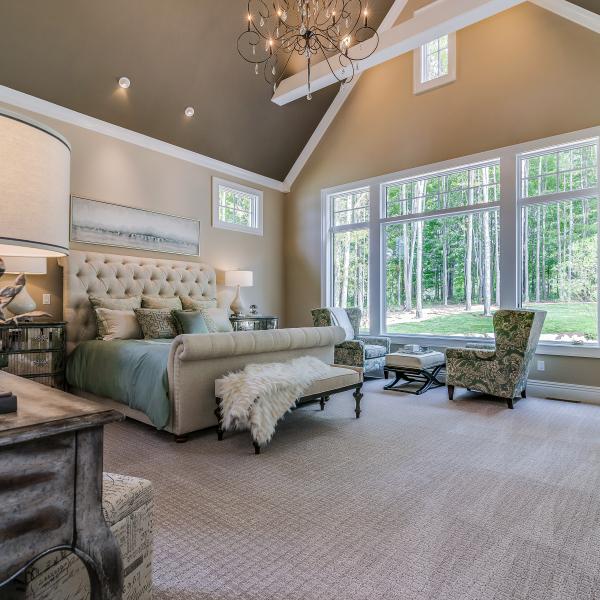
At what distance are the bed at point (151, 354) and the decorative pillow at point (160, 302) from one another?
0.35 metres

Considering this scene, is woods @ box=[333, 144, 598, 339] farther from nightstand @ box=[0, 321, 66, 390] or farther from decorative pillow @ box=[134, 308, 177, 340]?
nightstand @ box=[0, 321, 66, 390]

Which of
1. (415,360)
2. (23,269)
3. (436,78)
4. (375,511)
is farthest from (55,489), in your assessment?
(436,78)

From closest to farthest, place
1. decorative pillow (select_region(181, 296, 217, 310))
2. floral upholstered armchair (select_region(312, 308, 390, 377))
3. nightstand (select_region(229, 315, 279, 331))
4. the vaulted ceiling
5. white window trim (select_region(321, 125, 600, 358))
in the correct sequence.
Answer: the vaulted ceiling < white window trim (select_region(321, 125, 600, 358)) < decorative pillow (select_region(181, 296, 217, 310)) < floral upholstered armchair (select_region(312, 308, 390, 377)) < nightstand (select_region(229, 315, 279, 331))

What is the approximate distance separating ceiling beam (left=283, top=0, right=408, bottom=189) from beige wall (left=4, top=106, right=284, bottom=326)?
52 centimetres

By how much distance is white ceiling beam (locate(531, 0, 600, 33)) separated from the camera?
4406 mm

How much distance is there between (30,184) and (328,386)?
2789mm

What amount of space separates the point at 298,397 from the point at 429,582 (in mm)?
1640

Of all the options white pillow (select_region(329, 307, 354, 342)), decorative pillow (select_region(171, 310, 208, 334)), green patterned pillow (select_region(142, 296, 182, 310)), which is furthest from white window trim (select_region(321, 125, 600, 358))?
decorative pillow (select_region(171, 310, 208, 334))

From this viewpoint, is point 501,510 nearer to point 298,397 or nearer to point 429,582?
point 429,582

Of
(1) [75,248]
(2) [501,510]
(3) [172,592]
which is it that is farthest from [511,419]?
(1) [75,248]

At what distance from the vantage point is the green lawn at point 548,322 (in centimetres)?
Answer: 462

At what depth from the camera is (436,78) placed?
222 inches

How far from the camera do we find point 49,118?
4504 mm

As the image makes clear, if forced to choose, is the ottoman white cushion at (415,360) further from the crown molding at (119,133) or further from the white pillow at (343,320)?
the crown molding at (119,133)
